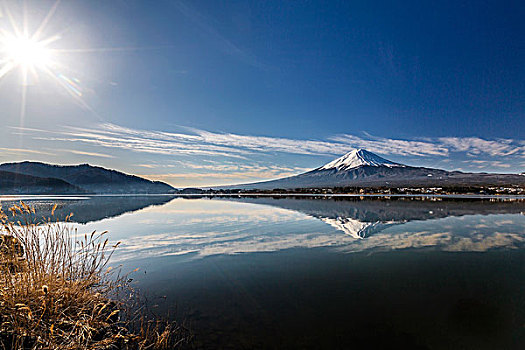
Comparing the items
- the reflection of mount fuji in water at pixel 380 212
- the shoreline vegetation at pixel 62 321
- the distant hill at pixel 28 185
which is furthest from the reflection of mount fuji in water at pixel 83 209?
the distant hill at pixel 28 185

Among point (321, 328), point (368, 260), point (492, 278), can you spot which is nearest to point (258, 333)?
point (321, 328)

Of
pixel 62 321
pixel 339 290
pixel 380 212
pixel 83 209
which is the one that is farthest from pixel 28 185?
pixel 339 290

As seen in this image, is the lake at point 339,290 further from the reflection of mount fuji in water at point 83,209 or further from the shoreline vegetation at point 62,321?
the reflection of mount fuji in water at point 83,209

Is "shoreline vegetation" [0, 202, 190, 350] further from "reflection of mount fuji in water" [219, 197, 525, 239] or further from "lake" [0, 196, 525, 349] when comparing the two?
"reflection of mount fuji in water" [219, 197, 525, 239]

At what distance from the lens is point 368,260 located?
286 inches

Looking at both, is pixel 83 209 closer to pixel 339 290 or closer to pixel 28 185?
pixel 339 290

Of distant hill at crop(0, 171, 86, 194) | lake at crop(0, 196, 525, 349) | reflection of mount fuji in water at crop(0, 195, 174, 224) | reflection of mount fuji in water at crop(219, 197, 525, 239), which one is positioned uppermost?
distant hill at crop(0, 171, 86, 194)

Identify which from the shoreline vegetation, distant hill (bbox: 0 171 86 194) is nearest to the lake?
the shoreline vegetation

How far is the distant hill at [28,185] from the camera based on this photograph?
3789 inches

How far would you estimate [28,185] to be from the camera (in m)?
102

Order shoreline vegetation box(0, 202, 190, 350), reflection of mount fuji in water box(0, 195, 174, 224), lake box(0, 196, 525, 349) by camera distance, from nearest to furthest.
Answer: shoreline vegetation box(0, 202, 190, 350)
lake box(0, 196, 525, 349)
reflection of mount fuji in water box(0, 195, 174, 224)

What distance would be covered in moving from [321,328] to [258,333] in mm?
859

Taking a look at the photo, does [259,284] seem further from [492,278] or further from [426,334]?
[492,278]

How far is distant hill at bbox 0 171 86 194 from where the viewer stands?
96250 mm
